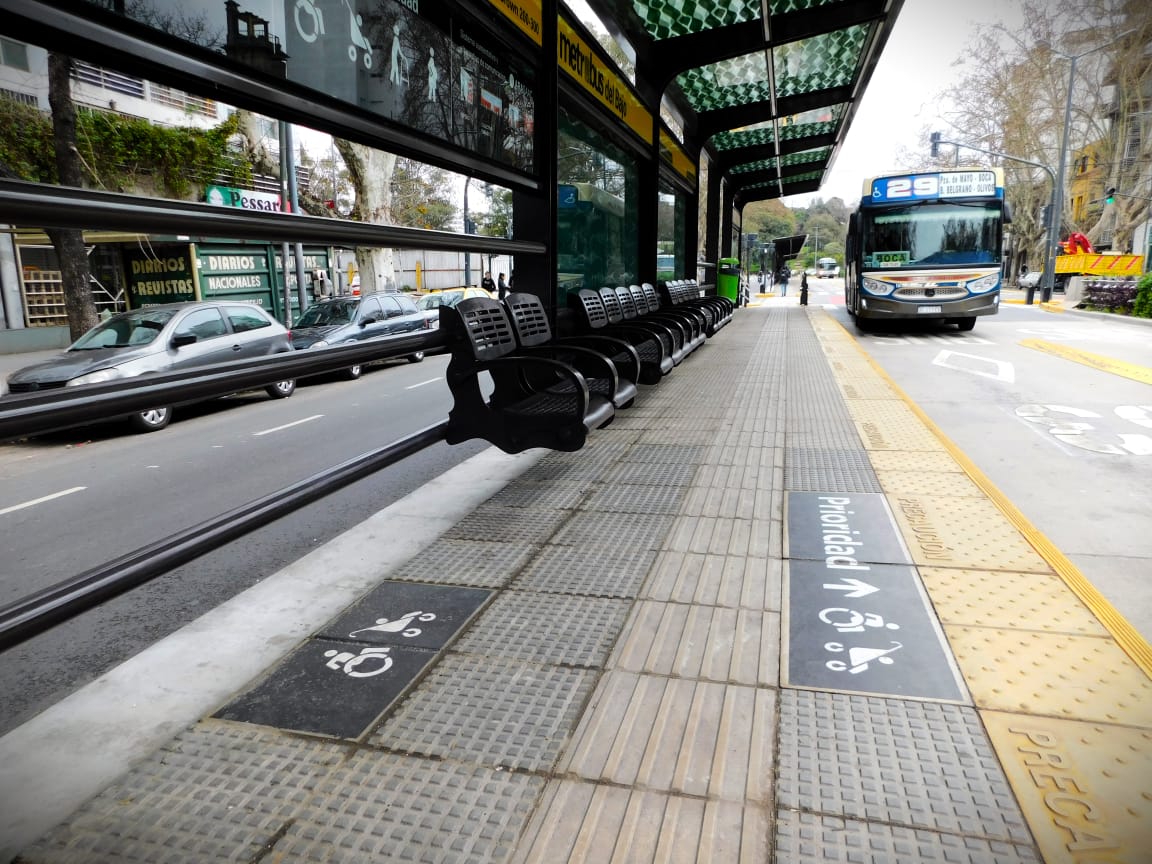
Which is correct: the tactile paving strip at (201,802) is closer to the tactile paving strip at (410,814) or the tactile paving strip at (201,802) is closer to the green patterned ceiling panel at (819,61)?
the tactile paving strip at (410,814)

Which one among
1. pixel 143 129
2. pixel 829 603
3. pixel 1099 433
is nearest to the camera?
pixel 829 603

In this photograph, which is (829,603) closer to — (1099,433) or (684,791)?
(684,791)

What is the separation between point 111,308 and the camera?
1252 cm

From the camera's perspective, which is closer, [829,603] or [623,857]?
[623,857]

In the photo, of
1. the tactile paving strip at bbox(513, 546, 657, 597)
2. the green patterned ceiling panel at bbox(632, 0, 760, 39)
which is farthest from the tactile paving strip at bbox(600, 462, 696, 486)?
the green patterned ceiling panel at bbox(632, 0, 760, 39)

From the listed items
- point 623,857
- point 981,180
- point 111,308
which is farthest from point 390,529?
point 981,180

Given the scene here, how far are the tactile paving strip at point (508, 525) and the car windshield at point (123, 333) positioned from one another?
6.45m

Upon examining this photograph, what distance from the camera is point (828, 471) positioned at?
14.7 ft

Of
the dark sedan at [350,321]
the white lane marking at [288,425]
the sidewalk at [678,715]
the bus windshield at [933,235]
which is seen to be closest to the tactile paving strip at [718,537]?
the sidewalk at [678,715]

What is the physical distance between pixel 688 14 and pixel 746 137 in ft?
26.8

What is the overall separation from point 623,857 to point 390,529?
2431mm

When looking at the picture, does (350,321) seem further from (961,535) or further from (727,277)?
(727,277)

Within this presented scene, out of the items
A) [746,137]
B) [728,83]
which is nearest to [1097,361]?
[728,83]

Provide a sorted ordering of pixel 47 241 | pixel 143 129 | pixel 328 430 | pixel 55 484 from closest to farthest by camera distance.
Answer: pixel 55 484
pixel 328 430
pixel 143 129
pixel 47 241
